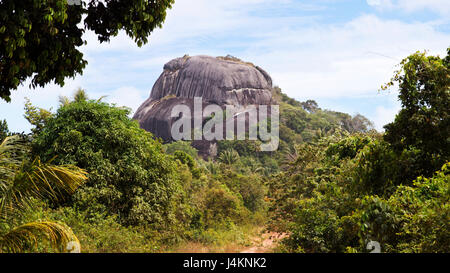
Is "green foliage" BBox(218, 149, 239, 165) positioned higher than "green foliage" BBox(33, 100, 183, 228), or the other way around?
"green foliage" BBox(218, 149, 239, 165)

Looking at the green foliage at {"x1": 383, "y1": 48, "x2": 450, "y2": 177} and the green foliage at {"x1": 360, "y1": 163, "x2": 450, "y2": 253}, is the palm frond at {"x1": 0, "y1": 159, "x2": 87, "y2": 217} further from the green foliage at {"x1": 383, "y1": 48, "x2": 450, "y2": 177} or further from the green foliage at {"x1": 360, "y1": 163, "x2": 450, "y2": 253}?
the green foliage at {"x1": 383, "y1": 48, "x2": 450, "y2": 177}

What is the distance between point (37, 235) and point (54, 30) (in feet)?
10.4

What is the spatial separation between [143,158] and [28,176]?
8526 mm

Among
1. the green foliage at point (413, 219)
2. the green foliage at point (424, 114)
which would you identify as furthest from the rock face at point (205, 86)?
the green foliage at point (413, 219)

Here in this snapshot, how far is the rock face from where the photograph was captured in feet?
241

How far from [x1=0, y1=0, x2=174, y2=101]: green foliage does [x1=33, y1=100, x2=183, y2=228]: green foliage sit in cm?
579

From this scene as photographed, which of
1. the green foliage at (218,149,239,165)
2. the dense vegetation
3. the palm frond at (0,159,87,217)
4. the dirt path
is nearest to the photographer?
the palm frond at (0,159,87,217)

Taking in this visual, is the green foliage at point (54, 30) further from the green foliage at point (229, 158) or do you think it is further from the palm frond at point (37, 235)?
the green foliage at point (229, 158)

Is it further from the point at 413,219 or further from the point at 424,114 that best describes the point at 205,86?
the point at 413,219

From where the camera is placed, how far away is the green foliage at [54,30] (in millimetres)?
6898

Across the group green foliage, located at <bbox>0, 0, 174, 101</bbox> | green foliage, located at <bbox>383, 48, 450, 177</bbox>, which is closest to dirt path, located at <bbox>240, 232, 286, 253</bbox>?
green foliage, located at <bbox>383, 48, 450, 177</bbox>

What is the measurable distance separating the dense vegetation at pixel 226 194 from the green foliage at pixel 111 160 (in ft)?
0.11

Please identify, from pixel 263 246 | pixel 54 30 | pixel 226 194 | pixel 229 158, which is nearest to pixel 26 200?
pixel 54 30

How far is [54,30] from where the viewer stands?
7.39 metres
